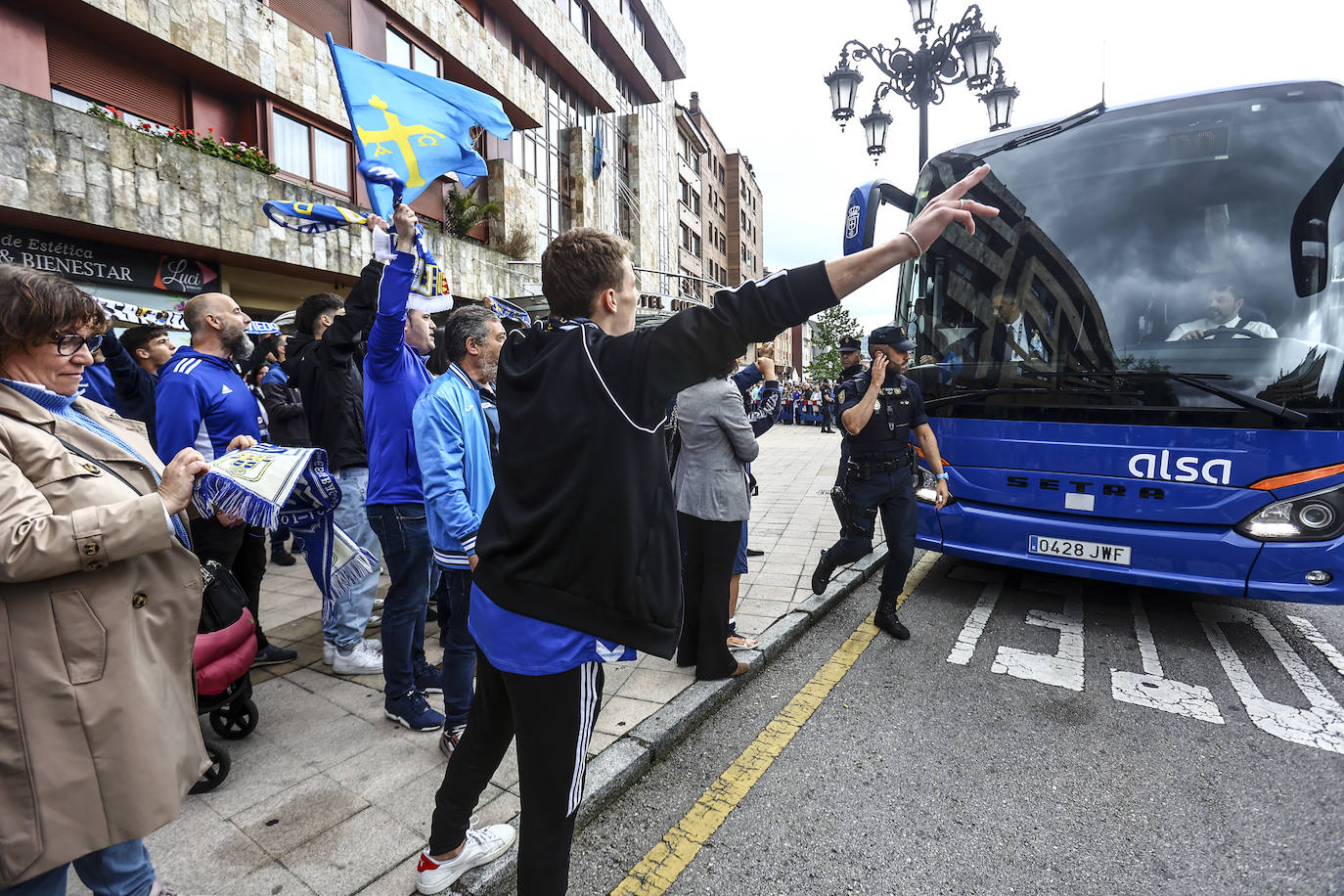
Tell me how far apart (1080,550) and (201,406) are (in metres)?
5.38

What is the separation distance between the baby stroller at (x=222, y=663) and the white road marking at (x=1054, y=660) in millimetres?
Answer: 4000

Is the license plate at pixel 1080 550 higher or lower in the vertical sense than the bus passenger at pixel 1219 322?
lower

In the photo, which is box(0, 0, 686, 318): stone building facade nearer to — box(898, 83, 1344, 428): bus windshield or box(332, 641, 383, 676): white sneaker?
box(332, 641, 383, 676): white sneaker

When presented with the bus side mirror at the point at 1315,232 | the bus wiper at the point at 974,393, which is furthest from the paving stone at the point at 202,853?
the bus side mirror at the point at 1315,232

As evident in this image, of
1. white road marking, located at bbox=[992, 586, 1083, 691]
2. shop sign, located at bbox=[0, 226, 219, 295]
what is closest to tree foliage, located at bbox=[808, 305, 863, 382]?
shop sign, located at bbox=[0, 226, 219, 295]

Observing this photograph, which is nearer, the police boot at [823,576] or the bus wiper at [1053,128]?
the bus wiper at [1053,128]

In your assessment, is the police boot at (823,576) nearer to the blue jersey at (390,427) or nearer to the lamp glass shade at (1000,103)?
the blue jersey at (390,427)

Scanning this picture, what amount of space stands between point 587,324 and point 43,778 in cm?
158

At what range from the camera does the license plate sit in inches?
175

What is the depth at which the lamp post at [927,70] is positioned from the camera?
8.54 meters

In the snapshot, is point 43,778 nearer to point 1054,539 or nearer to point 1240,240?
point 1054,539

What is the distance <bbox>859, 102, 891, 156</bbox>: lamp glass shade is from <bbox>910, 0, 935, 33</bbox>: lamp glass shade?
1204 millimetres

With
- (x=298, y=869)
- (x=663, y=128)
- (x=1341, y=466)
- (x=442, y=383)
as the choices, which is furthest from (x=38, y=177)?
(x=663, y=128)

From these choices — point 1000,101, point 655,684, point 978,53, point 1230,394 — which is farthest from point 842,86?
point 655,684
